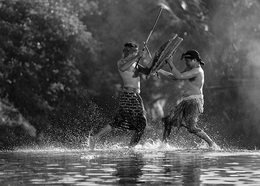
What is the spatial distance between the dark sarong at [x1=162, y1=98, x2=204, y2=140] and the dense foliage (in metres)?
13.6

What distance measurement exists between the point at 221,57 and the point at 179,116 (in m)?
17.1

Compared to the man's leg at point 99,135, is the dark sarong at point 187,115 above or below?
above

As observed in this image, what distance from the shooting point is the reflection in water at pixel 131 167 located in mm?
12164

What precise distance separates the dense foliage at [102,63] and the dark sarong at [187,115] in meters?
13.6

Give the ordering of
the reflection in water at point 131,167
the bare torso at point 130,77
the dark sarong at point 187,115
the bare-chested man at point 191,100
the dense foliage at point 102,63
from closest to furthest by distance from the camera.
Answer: the reflection in water at point 131,167
the bare torso at point 130,77
the bare-chested man at point 191,100
the dark sarong at point 187,115
the dense foliage at point 102,63

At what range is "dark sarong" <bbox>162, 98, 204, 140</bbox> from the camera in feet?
59.5

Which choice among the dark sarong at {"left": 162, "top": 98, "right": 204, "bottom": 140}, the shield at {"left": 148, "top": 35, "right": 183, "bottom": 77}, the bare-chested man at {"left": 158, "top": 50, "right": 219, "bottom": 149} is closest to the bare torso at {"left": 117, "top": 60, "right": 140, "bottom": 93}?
the shield at {"left": 148, "top": 35, "right": 183, "bottom": 77}

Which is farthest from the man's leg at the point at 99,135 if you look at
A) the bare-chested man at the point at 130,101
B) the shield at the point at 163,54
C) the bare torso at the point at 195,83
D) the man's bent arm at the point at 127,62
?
the bare torso at the point at 195,83

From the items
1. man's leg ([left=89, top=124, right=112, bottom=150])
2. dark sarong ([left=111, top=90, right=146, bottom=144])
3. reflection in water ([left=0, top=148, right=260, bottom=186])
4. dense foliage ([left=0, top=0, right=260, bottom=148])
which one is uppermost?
dense foliage ([left=0, top=0, right=260, bottom=148])

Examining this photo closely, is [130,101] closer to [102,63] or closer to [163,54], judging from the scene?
[163,54]

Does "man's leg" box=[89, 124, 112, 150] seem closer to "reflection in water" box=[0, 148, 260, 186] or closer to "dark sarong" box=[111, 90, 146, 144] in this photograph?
"dark sarong" box=[111, 90, 146, 144]

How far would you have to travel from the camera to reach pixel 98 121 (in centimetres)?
3412

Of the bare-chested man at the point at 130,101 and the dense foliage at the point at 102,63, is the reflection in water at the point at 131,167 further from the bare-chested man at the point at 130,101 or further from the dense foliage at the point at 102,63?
the dense foliage at the point at 102,63

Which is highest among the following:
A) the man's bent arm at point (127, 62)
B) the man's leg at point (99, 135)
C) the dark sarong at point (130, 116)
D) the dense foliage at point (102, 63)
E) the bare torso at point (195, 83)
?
the dense foliage at point (102, 63)
